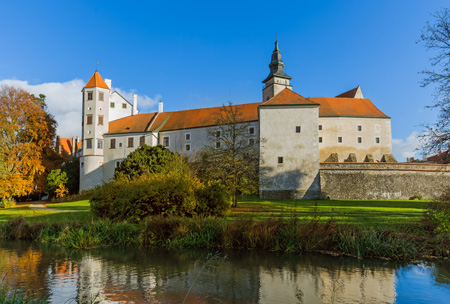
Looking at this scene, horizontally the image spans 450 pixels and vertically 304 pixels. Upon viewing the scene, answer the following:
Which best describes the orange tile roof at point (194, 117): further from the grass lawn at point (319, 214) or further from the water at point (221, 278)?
the water at point (221, 278)

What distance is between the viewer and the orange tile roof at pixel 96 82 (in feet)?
147

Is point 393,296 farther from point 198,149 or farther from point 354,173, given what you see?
point 198,149

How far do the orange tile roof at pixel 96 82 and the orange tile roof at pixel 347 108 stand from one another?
28102 mm

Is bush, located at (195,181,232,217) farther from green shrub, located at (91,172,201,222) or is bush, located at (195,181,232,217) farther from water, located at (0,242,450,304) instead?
water, located at (0,242,450,304)

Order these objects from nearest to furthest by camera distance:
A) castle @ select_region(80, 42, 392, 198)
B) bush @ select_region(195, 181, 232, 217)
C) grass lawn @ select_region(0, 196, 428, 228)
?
grass lawn @ select_region(0, 196, 428, 228) < bush @ select_region(195, 181, 232, 217) < castle @ select_region(80, 42, 392, 198)

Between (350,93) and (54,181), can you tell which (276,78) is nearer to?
(350,93)

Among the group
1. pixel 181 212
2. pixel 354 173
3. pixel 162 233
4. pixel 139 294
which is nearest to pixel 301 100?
pixel 354 173

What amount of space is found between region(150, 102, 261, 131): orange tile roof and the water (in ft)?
105

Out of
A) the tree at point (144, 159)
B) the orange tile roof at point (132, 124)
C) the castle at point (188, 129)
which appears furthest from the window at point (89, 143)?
the tree at point (144, 159)

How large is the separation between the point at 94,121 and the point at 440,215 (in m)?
41.5

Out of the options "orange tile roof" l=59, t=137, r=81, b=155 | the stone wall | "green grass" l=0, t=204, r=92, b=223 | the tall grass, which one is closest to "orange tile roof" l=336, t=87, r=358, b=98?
the stone wall

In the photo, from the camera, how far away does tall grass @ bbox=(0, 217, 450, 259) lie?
1009 cm

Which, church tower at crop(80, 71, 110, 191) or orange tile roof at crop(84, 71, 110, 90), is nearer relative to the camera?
church tower at crop(80, 71, 110, 191)

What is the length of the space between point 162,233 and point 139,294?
5.50 m
